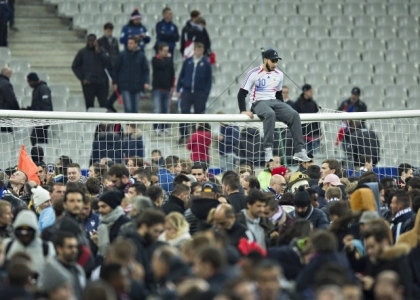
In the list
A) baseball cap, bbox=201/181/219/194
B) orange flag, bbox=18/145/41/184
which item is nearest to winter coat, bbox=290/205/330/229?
baseball cap, bbox=201/181/219/194

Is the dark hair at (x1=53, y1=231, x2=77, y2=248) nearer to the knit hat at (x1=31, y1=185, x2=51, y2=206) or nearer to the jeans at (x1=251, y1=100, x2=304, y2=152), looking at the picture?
the knit hat at (x1=31, y1=185, x2=51, y2=206)

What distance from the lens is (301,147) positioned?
20578mm

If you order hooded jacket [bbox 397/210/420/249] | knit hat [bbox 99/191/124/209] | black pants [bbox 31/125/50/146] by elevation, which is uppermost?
black pants [bbox 31/125/50/146]

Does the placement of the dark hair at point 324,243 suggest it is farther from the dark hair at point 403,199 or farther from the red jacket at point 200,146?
the red jacket at point 200,146

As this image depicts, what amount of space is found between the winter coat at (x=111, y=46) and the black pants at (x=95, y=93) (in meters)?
0.65

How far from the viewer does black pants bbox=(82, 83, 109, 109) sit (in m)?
27.8

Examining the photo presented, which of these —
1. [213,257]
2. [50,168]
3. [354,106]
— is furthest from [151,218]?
[354,106]

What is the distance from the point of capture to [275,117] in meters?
20.5

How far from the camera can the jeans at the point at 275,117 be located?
66.9 feet

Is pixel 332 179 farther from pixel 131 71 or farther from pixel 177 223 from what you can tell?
pixel 131 71

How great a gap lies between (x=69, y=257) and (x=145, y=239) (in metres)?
1.08

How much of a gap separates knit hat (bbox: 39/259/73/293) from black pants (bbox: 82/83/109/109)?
1491 centimetres

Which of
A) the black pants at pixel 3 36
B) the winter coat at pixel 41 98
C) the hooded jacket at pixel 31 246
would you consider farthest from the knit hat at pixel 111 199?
the black pants at pixel 3 36

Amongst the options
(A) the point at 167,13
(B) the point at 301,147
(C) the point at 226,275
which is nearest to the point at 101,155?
(B) the point at 301,147
